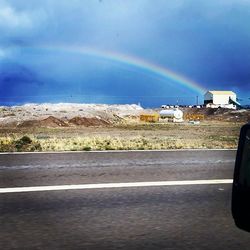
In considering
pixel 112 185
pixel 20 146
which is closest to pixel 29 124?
pixel 20 146

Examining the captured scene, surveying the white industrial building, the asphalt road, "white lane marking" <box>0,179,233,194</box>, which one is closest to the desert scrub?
the asphalt road

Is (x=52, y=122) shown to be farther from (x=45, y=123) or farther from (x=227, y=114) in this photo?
(x=227, y=114)

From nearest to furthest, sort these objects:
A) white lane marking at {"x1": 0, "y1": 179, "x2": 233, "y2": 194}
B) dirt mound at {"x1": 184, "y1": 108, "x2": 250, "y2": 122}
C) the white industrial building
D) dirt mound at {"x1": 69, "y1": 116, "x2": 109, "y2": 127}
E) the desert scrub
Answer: white lane marking at {"x1": 0, "y1": 179, "x2": 233, "y2": 194} < the desert scrub < dirt mound at {"x1": 69, "y1": 116, "x2": 109, "y2": 127} < dirt mound at {"x1": 184, "y1": 108, "x2": 250, "y2": 122} < the white industrial building

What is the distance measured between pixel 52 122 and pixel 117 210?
4795cm

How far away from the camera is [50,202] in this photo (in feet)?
22.6

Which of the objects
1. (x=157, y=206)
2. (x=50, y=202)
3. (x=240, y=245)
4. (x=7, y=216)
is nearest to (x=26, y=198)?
(x=50, y=202)

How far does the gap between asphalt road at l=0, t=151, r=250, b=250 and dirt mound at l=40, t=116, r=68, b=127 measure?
137 ft

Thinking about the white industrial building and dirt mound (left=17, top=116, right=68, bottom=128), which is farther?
the white industrial building

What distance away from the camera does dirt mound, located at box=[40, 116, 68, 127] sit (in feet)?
172

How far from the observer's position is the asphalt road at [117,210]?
4.97 m

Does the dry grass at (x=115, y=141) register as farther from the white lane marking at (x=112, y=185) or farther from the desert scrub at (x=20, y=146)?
the white lane marking at (x=112, y=185)

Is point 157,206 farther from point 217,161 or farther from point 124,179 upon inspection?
point 217,161

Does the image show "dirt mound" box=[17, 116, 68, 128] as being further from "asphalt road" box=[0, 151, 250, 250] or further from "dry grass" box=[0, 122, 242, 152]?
"asphalt road" box=[0, 151, 250, 250]

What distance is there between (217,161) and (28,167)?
4.75 meters
